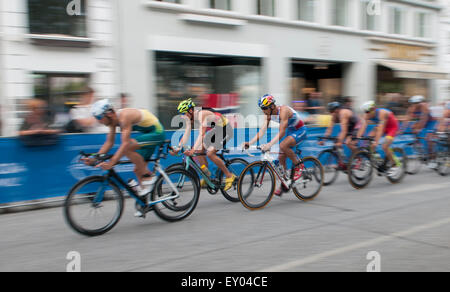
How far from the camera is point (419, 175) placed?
10227 mm

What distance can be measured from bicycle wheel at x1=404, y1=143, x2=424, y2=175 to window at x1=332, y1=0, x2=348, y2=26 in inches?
326

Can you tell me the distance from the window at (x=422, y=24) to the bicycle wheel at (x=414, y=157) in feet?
41.2

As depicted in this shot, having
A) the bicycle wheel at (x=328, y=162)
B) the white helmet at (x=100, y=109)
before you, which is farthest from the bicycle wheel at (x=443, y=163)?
the white helmet at (x=100, y=109)

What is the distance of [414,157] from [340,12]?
9039mm

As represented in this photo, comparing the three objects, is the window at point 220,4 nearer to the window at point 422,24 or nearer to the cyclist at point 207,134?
the cyclist at point 207,134

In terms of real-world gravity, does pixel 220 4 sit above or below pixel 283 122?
above

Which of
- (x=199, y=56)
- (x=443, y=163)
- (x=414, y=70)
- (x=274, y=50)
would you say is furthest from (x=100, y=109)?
(x=414, y=70)

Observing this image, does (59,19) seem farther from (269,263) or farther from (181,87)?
(269,263)

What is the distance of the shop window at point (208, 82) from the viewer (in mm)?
12852

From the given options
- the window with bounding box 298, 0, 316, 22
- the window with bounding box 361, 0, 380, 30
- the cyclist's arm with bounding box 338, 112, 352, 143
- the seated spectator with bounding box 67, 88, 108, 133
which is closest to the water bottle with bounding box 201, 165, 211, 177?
the seated spectator with bounding box 67, 88, 108, 133

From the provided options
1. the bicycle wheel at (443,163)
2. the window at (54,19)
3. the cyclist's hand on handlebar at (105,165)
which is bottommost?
the bicycle wheel at (443,163)

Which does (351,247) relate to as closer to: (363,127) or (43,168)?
(363,127)

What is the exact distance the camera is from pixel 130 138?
5746 mm

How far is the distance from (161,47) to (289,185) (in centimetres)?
702
